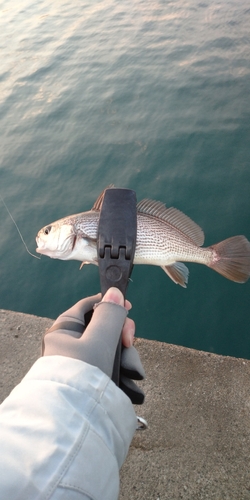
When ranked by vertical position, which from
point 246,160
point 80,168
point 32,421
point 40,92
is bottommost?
point 246,160

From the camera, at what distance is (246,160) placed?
6191 mm

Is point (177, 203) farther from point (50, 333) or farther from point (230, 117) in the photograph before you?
point (50, 333)

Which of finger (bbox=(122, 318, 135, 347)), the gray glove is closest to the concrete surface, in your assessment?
the gray glove

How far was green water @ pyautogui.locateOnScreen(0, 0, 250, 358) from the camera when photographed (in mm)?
4750

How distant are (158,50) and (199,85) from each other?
267 centimetres

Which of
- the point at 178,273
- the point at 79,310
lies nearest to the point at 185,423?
the point at 178,273

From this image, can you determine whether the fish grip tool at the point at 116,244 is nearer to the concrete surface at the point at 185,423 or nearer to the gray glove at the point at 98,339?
the gray glove at the point at 98,339

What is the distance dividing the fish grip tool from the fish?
47 cm

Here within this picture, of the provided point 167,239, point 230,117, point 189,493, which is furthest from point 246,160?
point 189,493

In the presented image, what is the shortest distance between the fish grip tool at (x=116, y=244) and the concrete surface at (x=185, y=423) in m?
1.36

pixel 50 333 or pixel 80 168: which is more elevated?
pixel 50 333

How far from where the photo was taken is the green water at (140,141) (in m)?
4.75

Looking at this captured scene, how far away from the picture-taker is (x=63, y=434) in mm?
→ 1232

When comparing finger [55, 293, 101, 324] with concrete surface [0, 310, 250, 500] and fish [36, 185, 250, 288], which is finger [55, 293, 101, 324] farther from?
concrete surface [0, 310, 250, 500]
